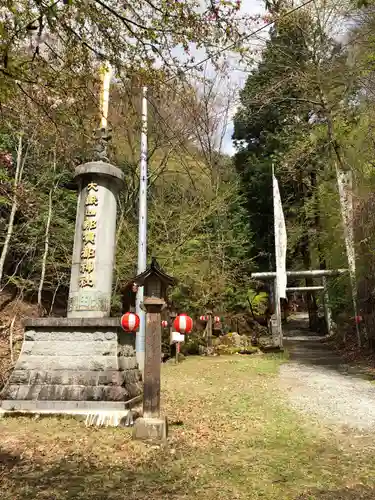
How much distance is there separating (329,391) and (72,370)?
5.08 metres

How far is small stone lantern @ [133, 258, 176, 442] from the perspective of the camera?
484 centimetres

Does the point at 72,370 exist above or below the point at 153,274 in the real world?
below

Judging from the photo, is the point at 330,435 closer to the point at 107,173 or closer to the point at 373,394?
the point at 373,394

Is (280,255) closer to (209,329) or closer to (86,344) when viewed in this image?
(209,329)

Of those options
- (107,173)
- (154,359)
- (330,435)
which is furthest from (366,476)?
(107,173)

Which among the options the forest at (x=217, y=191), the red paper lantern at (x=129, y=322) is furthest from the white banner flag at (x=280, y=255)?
the red paper lantern at (x=129, y=322)

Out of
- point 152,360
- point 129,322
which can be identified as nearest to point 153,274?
point 129,322

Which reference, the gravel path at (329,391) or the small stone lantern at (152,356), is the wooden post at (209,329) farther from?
the small stone lantern at (152,356)

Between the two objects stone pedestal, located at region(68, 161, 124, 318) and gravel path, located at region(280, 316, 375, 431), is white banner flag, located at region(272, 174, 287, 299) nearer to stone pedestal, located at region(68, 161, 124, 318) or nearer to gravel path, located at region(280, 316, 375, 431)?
gravel path, located at region(280, 316, 375, 431)

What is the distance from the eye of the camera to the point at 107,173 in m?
7.33

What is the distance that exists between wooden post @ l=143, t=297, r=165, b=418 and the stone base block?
0.37 feet

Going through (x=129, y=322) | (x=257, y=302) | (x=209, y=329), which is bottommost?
(x=209, y=329)

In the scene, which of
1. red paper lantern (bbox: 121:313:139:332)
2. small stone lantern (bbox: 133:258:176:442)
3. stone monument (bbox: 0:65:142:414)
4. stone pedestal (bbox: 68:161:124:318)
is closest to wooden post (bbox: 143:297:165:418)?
small stone lantern (bbox: 133:258:176:442)

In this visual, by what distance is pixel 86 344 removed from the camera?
638cm
